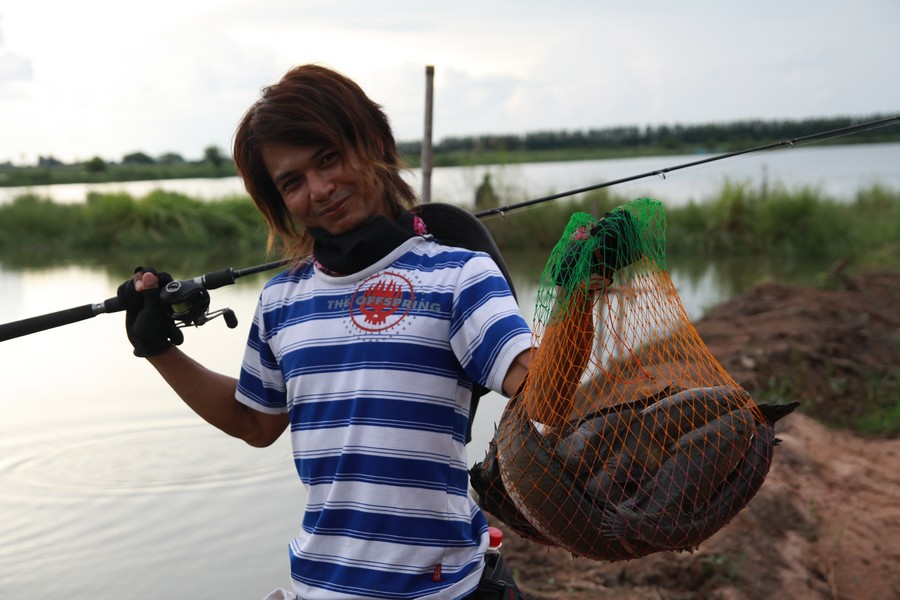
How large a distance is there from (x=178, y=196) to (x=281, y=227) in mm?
17272

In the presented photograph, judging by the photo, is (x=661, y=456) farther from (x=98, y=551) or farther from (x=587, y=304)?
(x=98, y=551)

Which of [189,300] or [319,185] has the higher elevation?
[319,185]

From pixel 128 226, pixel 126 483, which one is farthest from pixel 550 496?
pixel 128 226

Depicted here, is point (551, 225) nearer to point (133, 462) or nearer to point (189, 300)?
point (133, 462)

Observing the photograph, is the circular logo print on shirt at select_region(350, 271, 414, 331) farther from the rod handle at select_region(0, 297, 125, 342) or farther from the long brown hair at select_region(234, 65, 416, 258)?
the rod handle at select_region(0, 297, 125, 342)

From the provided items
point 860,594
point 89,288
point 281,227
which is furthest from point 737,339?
point 89,288

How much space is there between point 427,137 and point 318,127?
333 centimetres

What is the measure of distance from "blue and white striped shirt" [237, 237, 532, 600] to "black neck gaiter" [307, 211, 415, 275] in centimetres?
3

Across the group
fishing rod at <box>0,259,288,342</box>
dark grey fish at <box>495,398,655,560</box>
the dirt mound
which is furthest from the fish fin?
the dirt mound

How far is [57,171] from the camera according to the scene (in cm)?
3950

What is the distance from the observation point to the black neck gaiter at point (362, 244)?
6.01ft

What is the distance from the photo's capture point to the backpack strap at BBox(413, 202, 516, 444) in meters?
2.03

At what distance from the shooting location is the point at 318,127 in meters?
1.83

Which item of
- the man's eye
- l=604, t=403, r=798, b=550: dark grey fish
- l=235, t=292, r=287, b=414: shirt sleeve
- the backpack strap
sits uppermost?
the man's eye
